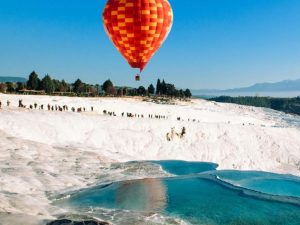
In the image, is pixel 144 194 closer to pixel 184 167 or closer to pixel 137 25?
pixel 184 167

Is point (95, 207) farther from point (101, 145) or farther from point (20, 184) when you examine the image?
point (101, 145)

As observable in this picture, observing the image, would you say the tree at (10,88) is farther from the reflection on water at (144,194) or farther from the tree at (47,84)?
the reflection on water at (144,194)

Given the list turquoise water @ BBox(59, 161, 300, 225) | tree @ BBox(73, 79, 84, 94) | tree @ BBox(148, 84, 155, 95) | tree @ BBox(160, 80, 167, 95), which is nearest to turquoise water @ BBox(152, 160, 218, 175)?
turquoise water @ BBox(59, 161, 300, 225)

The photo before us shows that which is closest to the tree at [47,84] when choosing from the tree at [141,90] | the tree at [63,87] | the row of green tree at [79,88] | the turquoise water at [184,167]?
the row of green tree at [79,88]

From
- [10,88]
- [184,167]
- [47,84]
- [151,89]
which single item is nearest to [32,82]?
[47,84]

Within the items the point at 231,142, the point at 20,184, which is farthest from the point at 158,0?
the point at 231,142

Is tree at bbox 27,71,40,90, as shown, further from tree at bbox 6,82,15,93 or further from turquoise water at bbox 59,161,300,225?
turquoise water at bbox 59,161,300,225
